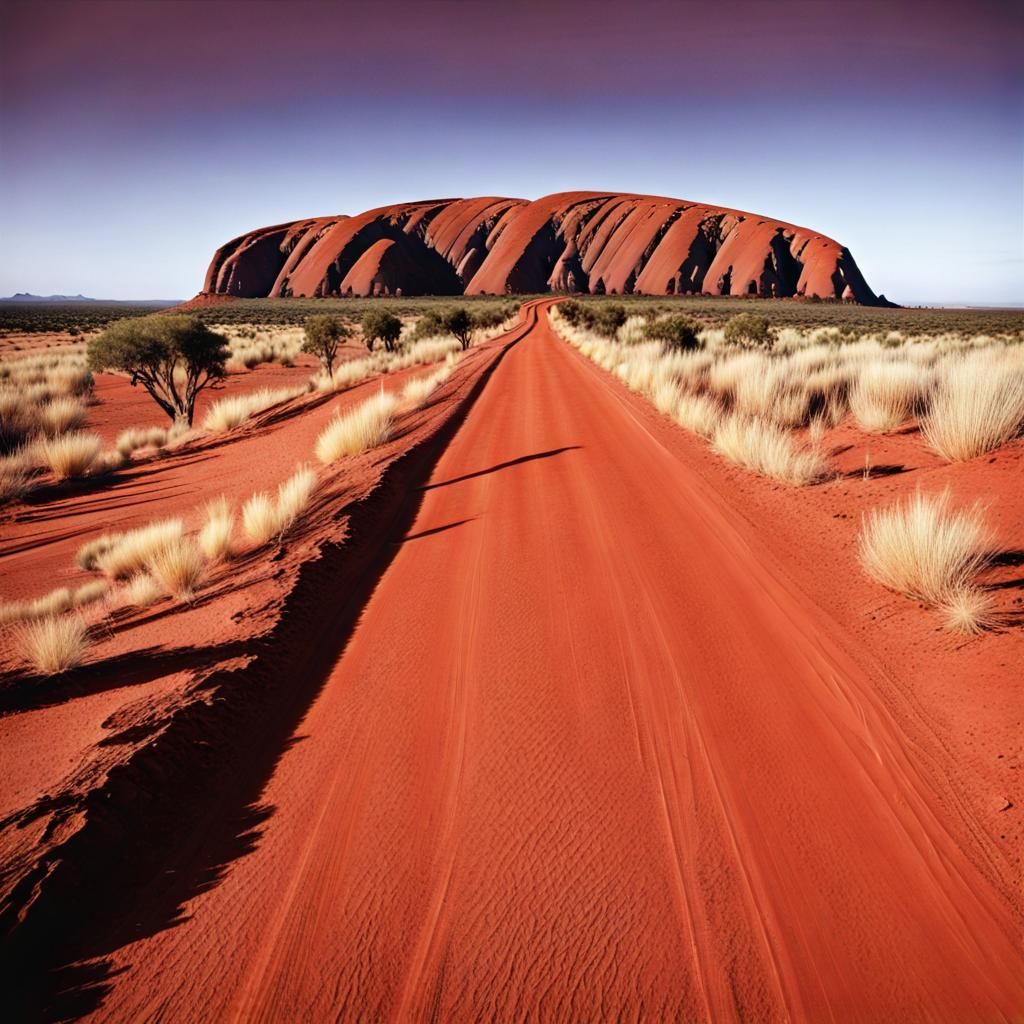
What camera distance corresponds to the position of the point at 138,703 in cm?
423

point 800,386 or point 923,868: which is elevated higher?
point 800,386

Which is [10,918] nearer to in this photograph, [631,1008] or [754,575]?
[631,1008]

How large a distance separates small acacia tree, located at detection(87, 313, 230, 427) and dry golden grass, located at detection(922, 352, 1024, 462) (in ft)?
69.2

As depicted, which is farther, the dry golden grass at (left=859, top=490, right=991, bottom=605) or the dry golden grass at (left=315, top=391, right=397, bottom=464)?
the dry golden grass at (left=315, top=391, right=397, bottom=464)

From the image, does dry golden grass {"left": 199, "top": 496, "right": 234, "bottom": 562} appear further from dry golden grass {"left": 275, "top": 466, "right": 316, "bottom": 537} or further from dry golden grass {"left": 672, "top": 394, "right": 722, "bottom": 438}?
dry golden grass {"left": 672, "top": 394, "right": 722, "bottom": 438}

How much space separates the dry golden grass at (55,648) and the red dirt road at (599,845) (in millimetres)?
2231

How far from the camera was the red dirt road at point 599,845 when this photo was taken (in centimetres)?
237

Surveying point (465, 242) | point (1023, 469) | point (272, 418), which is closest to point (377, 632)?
point (1023, 469)

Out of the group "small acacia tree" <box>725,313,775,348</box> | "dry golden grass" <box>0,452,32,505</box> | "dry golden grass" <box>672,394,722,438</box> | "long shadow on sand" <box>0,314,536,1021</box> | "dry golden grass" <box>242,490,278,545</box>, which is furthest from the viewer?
"small acacia tree" <box>725,313,775,348</box>

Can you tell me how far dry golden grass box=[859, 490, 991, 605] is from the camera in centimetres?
497

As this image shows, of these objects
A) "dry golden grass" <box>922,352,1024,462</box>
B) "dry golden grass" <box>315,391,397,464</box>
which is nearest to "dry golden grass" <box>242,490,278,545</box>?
"dry golden grass" <box>315,391,397,464</box>

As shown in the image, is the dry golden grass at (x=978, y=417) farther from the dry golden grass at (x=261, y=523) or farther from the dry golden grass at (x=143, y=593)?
the dry golden grass at (x=143, y=593)

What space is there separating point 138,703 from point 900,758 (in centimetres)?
478

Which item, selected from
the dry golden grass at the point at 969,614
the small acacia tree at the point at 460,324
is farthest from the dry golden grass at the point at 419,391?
the small acacia tree at the point at 460,324
